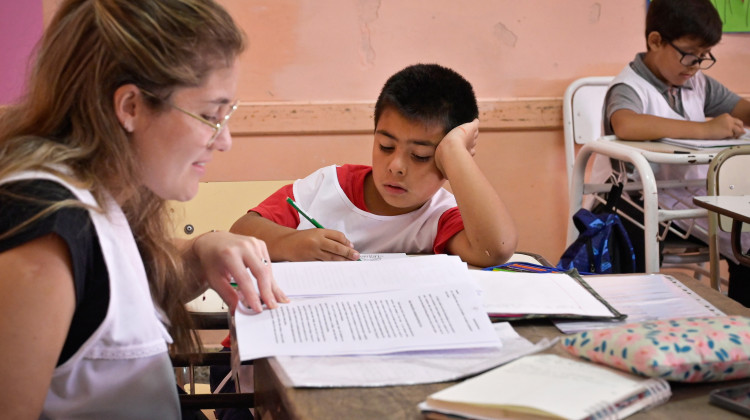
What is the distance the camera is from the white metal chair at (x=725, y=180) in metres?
2.01

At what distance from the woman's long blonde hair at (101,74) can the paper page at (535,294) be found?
1.55 ft

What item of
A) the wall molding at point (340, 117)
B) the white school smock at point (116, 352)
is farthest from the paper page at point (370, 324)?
the wall molding at point (340, 117)

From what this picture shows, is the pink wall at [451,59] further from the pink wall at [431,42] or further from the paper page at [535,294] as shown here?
the paper page at [535,294]

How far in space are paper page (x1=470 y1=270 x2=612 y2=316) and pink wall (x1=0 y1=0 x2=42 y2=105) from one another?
214cm

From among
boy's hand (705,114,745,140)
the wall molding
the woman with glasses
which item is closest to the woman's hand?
the woman with glasses

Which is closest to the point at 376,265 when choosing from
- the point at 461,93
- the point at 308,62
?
the point at 461,93

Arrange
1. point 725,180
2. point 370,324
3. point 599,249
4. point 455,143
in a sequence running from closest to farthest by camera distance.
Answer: point 370,324, point 455,143, point 599,249, point 725,180

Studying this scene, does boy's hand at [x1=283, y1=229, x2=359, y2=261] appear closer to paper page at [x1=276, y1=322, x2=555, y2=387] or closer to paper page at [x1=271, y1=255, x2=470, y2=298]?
paper page at [x1=271, y1=255, x2=470, y2=298]

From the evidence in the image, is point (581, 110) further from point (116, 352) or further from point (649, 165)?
point (116, 352)

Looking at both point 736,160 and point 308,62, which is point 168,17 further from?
point 308,62

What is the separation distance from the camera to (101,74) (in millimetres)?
886

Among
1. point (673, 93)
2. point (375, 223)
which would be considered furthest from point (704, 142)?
point (375, 223)

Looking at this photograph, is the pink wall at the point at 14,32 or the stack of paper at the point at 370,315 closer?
the stack of paper at the point at 370,315

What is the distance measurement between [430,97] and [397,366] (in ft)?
3.10
